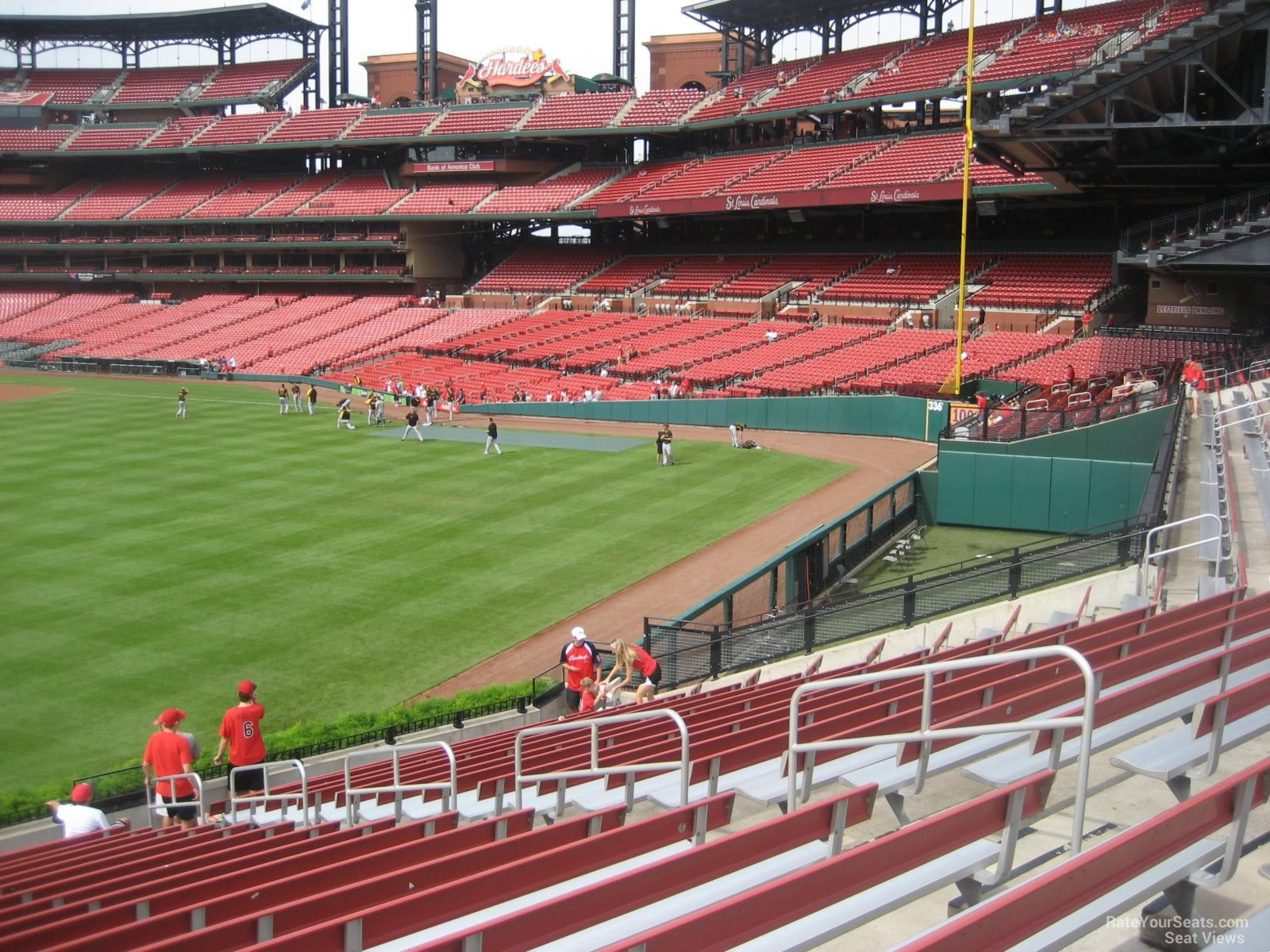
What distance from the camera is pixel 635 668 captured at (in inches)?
575

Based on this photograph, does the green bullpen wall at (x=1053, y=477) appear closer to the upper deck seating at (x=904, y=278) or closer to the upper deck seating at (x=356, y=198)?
the upper deck seating at (x=904, y=278)

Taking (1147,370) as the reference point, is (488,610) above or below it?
below

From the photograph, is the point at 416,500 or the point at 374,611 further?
the point at 416,500

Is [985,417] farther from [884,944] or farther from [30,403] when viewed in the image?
[30,403]

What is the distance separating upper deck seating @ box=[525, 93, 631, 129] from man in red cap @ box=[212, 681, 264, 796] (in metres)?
57.0

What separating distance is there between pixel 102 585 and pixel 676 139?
5221 cm

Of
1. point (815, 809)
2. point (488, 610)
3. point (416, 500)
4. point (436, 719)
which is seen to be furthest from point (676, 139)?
point (815, 809)

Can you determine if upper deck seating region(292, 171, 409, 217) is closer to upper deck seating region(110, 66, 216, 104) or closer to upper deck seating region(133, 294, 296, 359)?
upper deck seating region(133, 294, 296, 359)

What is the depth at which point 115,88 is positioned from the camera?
275 feet

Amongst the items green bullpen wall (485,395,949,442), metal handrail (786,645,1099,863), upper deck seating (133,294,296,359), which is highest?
upper deck seating (133,294,296,359)

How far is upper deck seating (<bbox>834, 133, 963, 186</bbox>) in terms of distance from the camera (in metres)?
46.8

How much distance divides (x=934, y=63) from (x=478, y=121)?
94.7ft

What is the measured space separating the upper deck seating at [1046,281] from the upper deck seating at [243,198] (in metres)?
48.7

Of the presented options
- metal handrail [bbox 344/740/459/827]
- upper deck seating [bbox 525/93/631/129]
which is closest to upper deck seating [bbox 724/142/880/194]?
upper deck seating [bbox 525/93/631/129]
